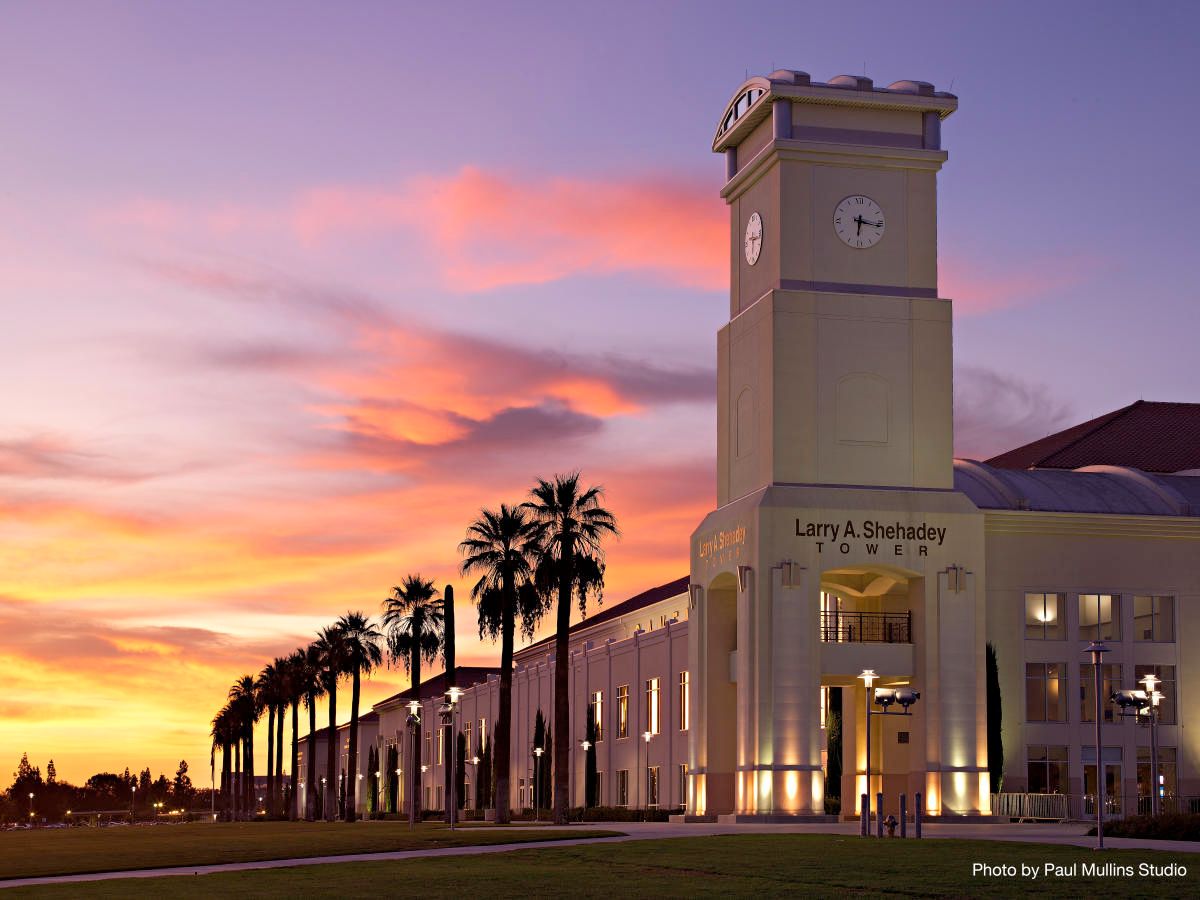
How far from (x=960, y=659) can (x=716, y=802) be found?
1093 centimetres

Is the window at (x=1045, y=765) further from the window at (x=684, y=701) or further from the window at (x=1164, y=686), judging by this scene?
the window at (x=684, y=701)

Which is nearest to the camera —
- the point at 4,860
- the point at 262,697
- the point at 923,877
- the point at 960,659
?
the point at 923,877

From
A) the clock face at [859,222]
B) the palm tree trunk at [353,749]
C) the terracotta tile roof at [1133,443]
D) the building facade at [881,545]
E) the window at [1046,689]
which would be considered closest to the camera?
the building facade at [881,545]

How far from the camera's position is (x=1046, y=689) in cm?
6475

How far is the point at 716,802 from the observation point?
6631 centimetres

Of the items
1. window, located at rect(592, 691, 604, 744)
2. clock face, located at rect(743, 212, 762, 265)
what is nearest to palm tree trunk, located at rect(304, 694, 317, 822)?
window, located at rect(592, 691, 604, 744)

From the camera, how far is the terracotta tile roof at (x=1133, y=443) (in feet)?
259

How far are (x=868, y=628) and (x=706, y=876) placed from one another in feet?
120

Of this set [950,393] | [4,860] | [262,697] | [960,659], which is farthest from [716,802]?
[262,697]

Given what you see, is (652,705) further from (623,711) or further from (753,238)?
(753,238)

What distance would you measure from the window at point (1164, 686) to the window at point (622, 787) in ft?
92.4

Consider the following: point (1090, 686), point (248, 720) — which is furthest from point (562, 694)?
point (248, 720)

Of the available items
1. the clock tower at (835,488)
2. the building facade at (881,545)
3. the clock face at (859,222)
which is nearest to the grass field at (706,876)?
the clock tower at (835,488)

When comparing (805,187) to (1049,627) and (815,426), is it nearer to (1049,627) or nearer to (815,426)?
(815,426)
